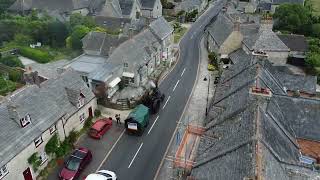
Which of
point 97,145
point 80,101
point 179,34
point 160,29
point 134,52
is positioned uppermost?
point 160,29

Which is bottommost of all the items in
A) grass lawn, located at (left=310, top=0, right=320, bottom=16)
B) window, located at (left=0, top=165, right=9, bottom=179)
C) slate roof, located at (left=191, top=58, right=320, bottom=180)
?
window, located at (left=0, top=165, right=9, bottom=179)

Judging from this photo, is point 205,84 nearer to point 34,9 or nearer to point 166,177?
point 166,177

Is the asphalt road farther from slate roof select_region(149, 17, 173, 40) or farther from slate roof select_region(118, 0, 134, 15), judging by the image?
slate roof select_region(118, 0, 134, 15)

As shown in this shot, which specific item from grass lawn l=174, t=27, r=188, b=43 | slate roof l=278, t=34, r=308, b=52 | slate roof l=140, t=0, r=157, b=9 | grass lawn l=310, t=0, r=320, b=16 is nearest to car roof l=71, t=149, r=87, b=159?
slate roof l=278, t=34, r=308, b=52

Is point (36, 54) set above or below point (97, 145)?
above

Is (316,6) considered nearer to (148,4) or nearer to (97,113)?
(148,4)

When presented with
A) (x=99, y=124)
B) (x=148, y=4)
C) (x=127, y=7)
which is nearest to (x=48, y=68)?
(x=99, y=124)

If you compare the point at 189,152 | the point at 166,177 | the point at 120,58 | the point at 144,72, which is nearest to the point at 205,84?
the point at 144,72
